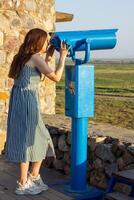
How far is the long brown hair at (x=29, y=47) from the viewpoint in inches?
185

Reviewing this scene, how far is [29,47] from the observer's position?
4738 millimetres

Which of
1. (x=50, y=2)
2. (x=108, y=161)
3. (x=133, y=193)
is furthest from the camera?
(x=50, y=2)

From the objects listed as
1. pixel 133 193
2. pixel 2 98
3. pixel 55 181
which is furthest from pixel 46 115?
pixel 133 193

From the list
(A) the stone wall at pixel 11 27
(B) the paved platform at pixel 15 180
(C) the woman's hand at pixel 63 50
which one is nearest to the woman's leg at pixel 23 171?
(B) the paved platform at pixel 15 180

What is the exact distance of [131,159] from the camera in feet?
16.3

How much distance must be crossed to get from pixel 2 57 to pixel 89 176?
2.09m

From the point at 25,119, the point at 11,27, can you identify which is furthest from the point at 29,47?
the point at 11,27

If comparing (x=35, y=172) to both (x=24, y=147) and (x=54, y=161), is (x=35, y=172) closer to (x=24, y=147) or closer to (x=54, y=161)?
(x=24, y=147)

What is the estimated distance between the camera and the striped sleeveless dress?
4.80m

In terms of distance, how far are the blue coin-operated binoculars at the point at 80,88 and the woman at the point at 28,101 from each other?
151 mm

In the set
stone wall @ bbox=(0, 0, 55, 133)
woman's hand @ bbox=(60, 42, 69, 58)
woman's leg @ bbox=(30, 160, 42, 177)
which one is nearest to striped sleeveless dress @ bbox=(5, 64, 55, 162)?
woman's leg @ bbox=(30, 160, 42, 177)

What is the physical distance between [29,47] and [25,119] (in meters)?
0.61

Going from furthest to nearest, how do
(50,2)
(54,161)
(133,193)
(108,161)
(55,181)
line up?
(50,2)
(54,161)
(55,181)
(108,161)
(133,193)

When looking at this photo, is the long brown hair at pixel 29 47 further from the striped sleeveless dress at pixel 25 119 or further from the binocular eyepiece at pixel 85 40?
the binocular eyepiece at pixel 85 40
